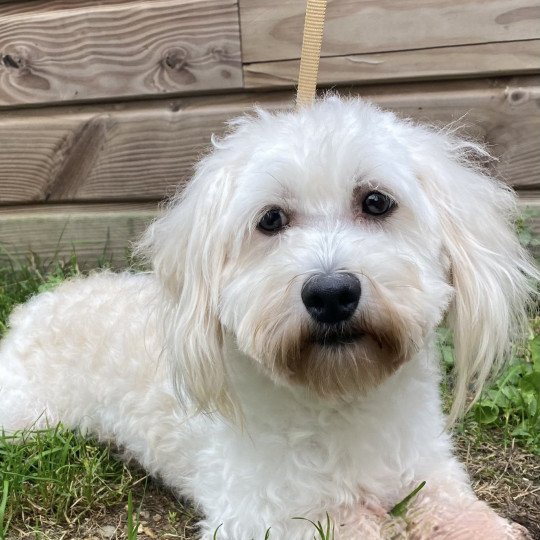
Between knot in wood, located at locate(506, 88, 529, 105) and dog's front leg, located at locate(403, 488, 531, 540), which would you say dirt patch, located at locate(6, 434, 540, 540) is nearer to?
dog's front leg, located at locate(403, 488, 531, 540)

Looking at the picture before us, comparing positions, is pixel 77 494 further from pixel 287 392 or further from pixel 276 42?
pixel 276 42

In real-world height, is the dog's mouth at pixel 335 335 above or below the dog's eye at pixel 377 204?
below

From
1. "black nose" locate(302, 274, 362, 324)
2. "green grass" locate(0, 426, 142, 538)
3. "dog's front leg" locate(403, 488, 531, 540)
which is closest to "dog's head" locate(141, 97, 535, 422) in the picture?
"black nose" locate(302, 274, 362, 324)

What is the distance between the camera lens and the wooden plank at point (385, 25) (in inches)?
112

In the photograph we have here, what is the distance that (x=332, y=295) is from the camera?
4.44ft

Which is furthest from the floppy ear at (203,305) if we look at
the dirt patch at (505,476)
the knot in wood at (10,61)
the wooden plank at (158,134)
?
the knot in wood at (10,61)

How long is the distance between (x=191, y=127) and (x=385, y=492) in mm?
2158

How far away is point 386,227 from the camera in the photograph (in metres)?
1.60

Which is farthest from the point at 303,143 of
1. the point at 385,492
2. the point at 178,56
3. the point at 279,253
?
the point at 178,56

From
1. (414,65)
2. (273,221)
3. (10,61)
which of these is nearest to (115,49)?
(10,61)

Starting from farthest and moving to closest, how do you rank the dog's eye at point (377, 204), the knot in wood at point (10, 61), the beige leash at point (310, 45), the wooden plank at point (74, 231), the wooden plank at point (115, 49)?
1. the wooden plank at point (74, 231)
2. the knot in wood at point (10, 61)
3. the wooden plank at point (115, 49)
4. the beige leash at point (310, 45)
5. the dog's eye at point (377, 204)

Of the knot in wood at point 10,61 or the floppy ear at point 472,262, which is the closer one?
the floppy ear at point 472,262

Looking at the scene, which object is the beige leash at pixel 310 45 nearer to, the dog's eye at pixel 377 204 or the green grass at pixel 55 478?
the dog's eye at pixel 377 204

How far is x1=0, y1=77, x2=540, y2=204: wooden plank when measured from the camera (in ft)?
9.86
